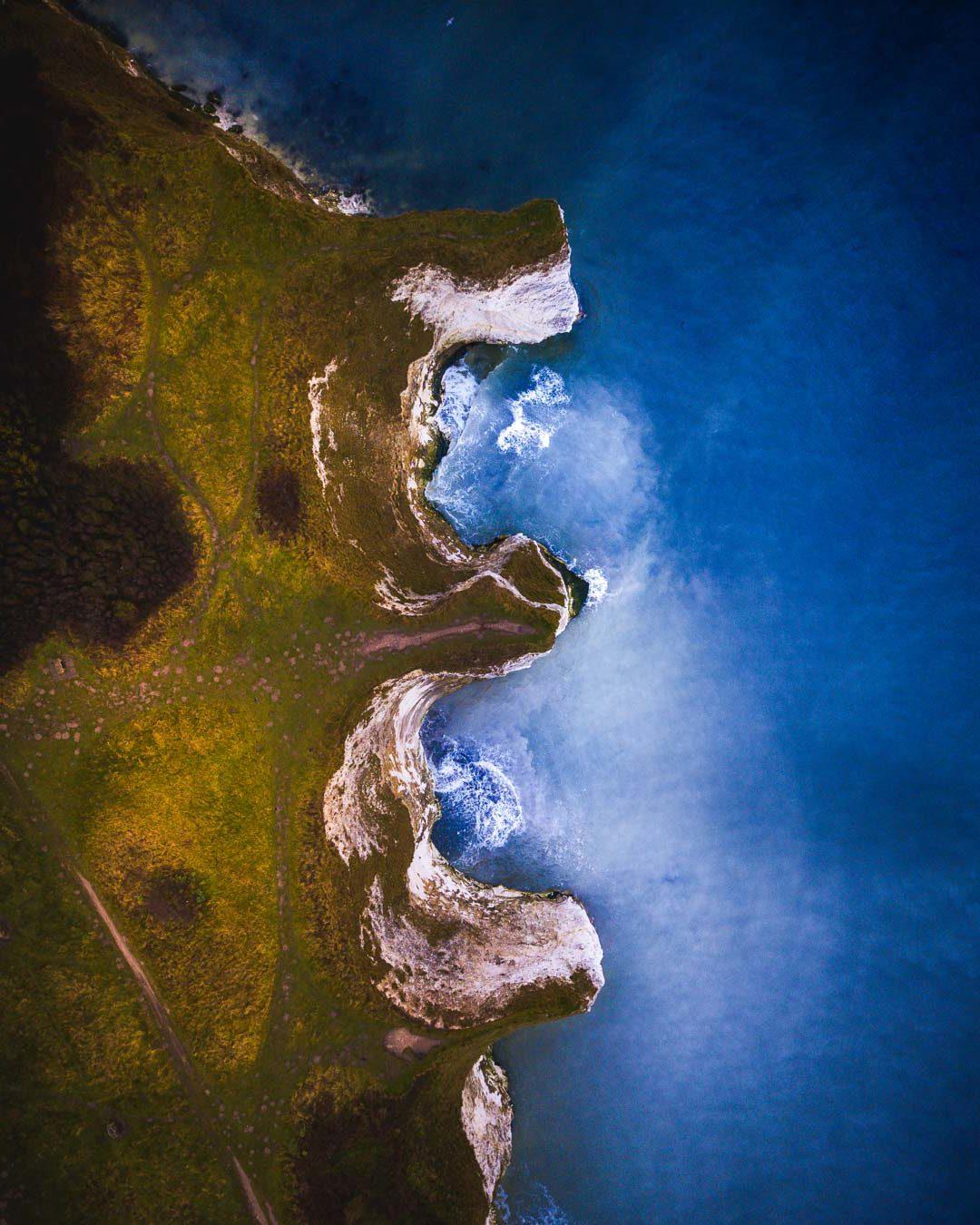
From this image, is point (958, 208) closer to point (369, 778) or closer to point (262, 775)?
point (369, 778)

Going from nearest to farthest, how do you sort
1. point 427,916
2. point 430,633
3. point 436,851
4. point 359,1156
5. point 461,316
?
point 359,1156 → point 430,633 → point 427,916 → point 461,316 → point 436,851

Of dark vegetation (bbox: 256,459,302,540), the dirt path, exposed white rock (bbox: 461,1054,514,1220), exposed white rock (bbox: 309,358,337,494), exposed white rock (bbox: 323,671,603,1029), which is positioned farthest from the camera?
exposed white rock (bbox: 461,1054,514,1220)

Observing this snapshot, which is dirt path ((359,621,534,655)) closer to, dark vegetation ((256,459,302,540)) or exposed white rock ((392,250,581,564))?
exposed white rock ((392,250,581,564))

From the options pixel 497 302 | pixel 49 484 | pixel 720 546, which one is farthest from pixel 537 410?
pixel 49 484

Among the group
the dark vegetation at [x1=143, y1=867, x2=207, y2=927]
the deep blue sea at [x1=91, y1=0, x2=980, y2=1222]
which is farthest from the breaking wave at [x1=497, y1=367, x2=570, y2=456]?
the dark vegetation at [x1=143, y1=867, x2=207, y2=927]

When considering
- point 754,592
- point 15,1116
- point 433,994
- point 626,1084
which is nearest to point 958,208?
point 754,592

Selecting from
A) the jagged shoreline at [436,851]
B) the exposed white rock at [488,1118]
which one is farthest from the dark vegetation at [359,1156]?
the jagged shoreline at [436,851]

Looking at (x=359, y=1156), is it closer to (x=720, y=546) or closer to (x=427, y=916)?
(x=427, y=916)

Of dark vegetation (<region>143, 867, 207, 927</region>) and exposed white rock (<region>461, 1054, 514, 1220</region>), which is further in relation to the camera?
exposed white rock (<region>461, 1054, 514, 1220</region>)
